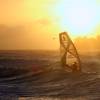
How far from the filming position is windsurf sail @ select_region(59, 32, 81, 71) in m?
40.5

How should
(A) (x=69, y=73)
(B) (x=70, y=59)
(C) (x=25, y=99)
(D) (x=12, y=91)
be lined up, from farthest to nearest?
(B) (x=70, y=59)
(A) (x=69, y=73)
(D) (x=12, y=91)
(C) (x=25, y=99)

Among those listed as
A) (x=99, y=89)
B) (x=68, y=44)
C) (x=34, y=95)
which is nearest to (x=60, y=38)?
(x=68, y=44)

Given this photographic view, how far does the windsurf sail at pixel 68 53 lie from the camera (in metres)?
40.5

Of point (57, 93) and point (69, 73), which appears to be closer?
point (57, 93)

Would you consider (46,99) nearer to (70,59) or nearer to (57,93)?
(57,93)

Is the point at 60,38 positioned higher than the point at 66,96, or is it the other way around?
the point at 60,38

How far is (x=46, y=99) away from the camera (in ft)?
68.2

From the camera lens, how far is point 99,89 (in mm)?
25125

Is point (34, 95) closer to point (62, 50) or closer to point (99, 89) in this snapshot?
point (99, 89)

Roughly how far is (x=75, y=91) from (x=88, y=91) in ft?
2.44

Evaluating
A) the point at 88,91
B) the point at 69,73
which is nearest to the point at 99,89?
the point at 88,91

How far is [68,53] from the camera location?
41.0m

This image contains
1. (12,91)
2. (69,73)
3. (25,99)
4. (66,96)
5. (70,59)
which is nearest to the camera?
(25,99)

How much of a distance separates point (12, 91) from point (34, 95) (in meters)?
1.88
